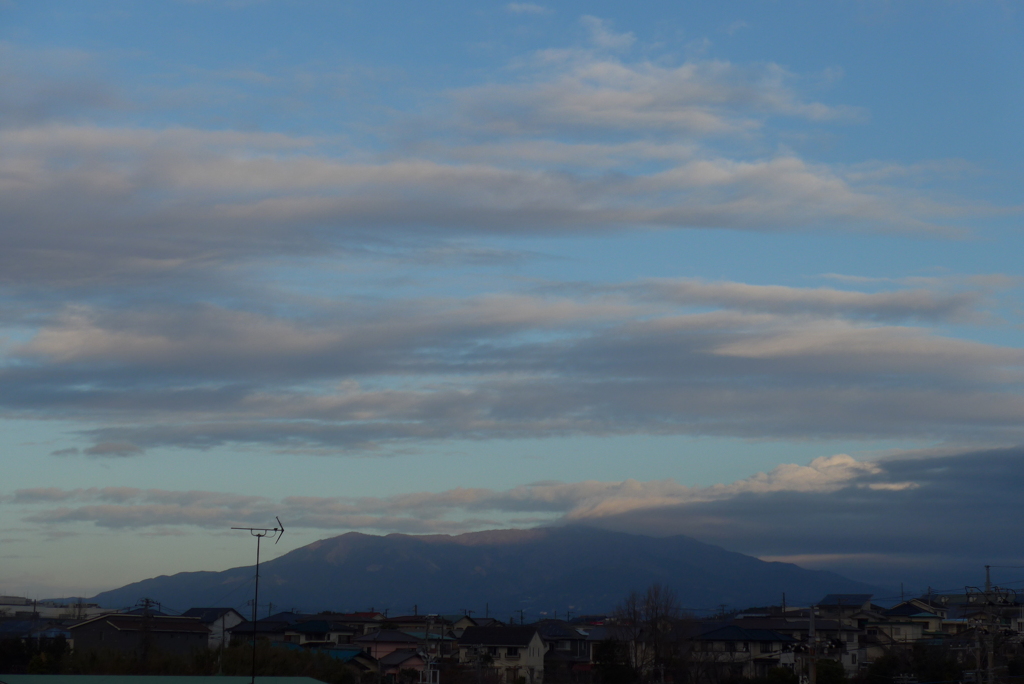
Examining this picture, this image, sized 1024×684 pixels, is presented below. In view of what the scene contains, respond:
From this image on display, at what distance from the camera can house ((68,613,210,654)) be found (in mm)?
72375

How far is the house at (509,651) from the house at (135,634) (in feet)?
67.7

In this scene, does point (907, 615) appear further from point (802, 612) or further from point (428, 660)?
point (428, 660)

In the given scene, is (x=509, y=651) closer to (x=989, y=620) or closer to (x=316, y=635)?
(x=316, y=635)

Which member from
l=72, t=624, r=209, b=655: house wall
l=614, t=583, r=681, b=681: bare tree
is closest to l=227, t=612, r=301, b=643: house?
l=72, t=624, r=209, b=655: house wall

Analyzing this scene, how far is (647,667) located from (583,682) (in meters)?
4.93

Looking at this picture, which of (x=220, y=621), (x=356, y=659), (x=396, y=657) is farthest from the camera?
(x=220, y=621)

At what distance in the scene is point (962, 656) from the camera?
72.9 m

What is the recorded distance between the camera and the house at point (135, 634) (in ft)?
237

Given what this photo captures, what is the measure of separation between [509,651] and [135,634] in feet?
93.1

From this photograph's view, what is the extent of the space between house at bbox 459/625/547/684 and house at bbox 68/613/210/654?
813 inches

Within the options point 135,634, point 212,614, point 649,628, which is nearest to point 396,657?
point 135,634

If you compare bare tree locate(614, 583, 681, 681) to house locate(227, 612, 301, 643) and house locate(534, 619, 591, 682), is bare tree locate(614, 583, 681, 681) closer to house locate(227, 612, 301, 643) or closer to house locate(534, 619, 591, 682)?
house locate(534, 619, 591, 682)

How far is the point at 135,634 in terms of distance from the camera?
241ft

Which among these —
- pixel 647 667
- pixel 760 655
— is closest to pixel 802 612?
pixel 760 655
